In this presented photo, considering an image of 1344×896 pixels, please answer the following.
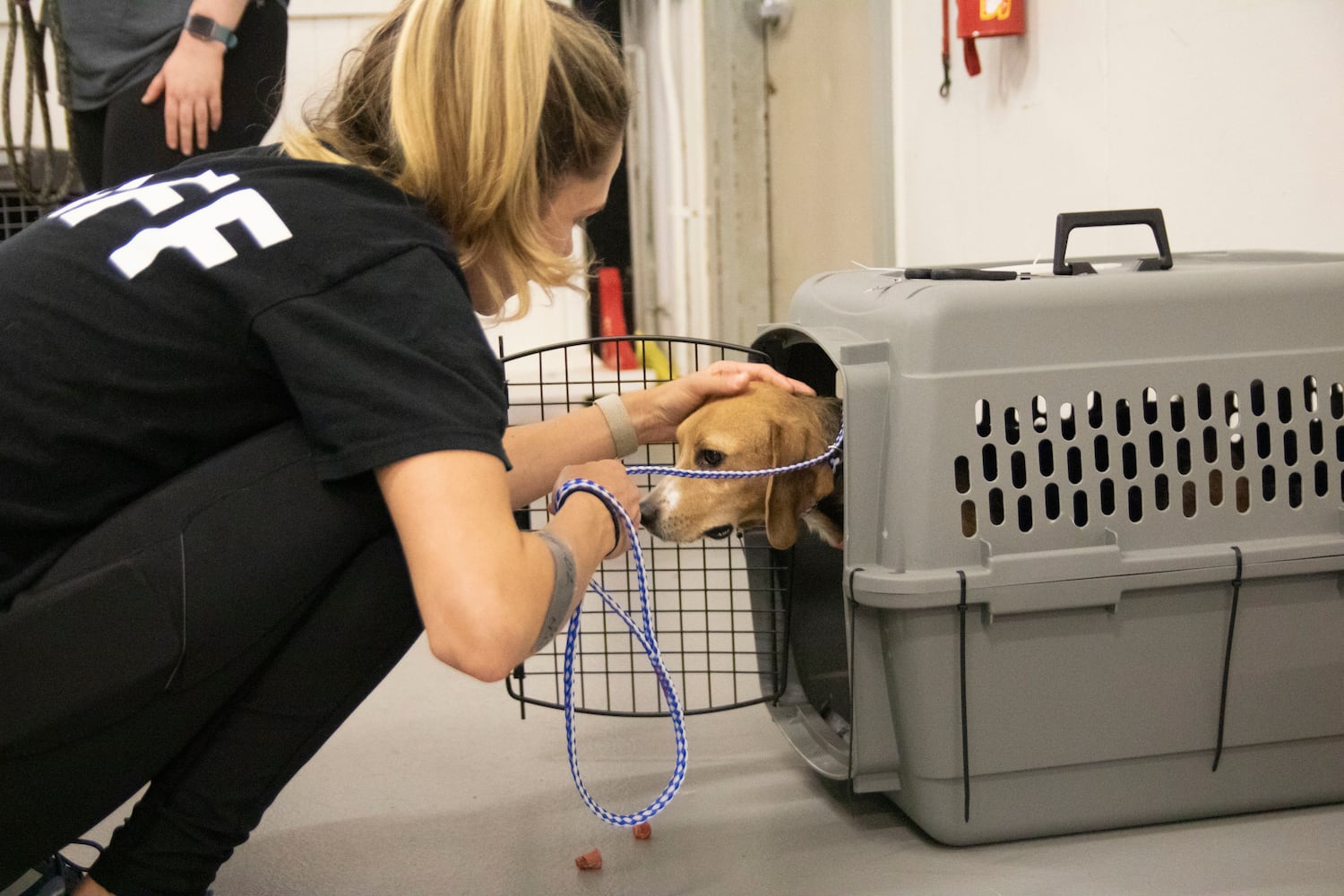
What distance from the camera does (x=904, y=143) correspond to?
8.15 ft

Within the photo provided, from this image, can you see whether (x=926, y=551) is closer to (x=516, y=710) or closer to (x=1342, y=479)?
(x=1342, y=479)

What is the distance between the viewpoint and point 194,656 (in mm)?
853

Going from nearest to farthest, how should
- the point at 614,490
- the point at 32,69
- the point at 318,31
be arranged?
the point at 614,490 → the point at 32,69 → the point at 318,31

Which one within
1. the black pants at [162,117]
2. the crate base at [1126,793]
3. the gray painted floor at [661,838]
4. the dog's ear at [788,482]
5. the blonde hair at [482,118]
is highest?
the black pants at [162,117]

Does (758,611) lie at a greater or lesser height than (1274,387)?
lesser

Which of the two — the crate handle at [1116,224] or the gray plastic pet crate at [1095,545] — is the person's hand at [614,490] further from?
the crate handle at [1116,224]

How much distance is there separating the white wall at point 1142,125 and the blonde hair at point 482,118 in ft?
3.16

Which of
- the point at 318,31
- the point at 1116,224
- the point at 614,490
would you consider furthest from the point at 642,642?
the point at 318,31

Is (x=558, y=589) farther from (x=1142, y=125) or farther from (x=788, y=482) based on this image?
(x=1142, y=125)

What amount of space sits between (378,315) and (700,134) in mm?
2713

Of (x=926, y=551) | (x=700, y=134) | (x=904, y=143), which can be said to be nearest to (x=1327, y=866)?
(x=926, y=551)

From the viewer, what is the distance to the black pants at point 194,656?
0.82 meters

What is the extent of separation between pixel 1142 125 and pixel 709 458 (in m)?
0.87

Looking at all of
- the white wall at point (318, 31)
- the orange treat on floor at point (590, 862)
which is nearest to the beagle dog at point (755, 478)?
the orange treat on floor at point (590, 862)
